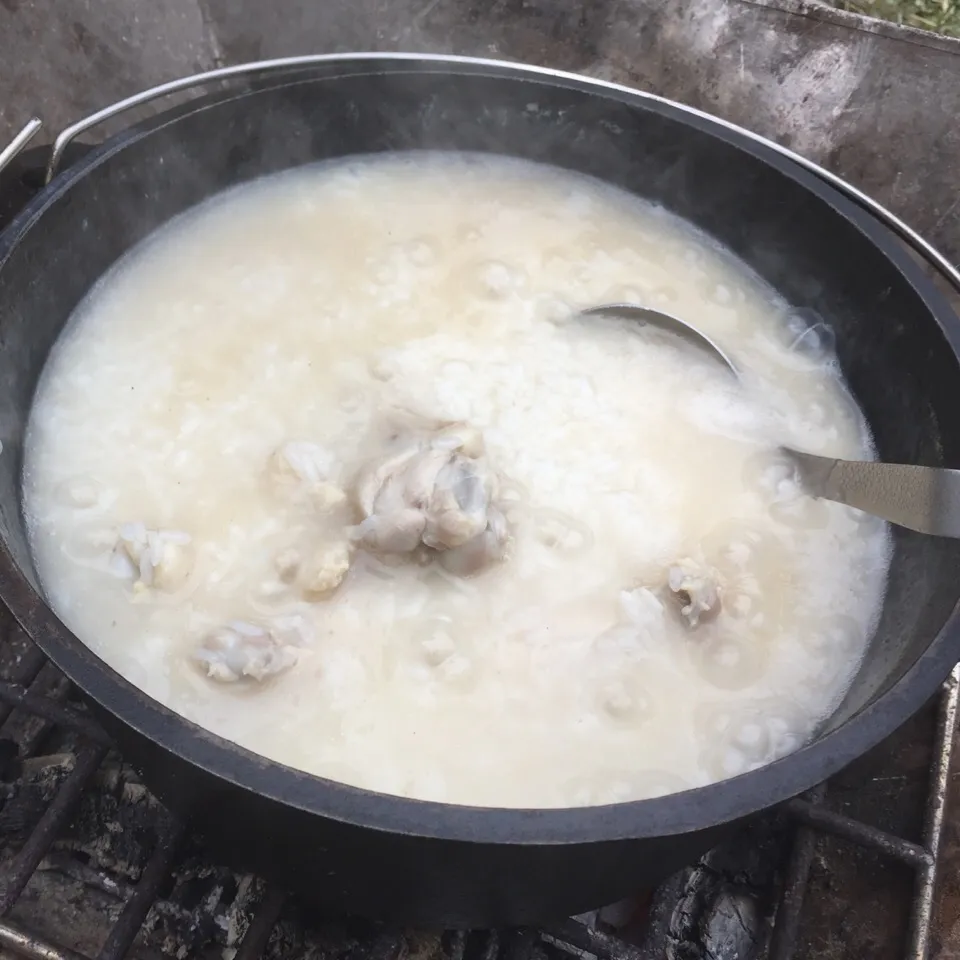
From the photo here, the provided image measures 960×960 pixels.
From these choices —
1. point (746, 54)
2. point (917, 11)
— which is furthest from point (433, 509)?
point (917, 11)

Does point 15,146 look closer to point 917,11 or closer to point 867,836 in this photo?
point 867,836

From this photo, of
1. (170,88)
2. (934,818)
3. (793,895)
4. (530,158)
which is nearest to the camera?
(793,895)

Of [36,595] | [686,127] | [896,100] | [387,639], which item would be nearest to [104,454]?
[36,595]

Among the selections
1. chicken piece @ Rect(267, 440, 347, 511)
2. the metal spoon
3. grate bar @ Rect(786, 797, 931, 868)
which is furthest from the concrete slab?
grate bar @ Rect(786, 797, 931, 868)

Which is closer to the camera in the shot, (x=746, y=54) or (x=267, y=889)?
(x=267, y=889)

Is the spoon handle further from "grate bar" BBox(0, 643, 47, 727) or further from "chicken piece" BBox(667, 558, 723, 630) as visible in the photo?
"grate bar" BBox(0, 643, 47, 727)
